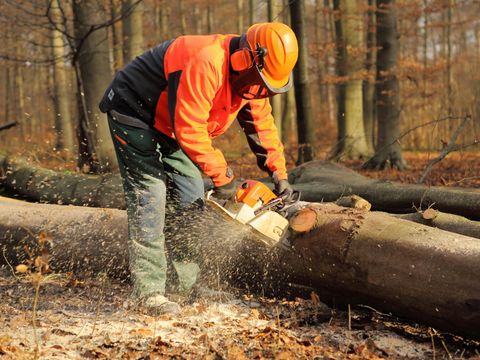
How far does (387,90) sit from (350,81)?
1.72 meters

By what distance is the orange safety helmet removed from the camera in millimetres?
3262

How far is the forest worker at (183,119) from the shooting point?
3254 mm

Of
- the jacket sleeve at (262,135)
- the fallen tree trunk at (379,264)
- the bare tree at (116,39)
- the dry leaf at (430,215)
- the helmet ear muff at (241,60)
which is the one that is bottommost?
the fallen tree trunk at (379,264)

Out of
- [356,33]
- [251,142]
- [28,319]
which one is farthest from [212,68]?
[356,33]

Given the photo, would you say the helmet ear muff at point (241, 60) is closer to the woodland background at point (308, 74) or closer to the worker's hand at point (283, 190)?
the worker's hand at point (283, 190)

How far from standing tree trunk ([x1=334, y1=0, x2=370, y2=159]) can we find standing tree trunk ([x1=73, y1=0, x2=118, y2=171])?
5.72m

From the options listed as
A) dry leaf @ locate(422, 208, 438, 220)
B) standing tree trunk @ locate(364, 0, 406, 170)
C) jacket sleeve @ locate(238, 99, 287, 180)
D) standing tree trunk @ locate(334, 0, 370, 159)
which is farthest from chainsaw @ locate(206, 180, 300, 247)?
standing tree trunk @ locate(334, 0, 370, 159)

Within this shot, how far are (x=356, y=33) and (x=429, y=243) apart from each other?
38.1 feet

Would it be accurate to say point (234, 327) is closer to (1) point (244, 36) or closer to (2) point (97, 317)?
(2) point (97, 317)

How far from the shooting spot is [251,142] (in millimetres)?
3818

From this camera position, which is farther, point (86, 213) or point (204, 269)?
point (86, 213)

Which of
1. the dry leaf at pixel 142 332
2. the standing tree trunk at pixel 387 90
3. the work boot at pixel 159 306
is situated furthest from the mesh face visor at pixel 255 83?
the standing tree trunk at pixel 387 90

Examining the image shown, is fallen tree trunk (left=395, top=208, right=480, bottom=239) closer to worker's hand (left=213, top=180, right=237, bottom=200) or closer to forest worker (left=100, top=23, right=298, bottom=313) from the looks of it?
forest worker (left=100, top=23, right=298, bottom=313)

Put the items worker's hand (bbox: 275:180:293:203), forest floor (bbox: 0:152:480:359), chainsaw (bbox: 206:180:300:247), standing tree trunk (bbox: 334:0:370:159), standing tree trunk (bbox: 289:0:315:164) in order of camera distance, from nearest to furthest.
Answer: forest floor (bbox: 0:152:480:359), chainsaw (bbox: 206:180:300:247), worker's hand (bbox: 275:180:293:203), standing tree trunk (bbox: 289:0:315:164), standing tree trunk (bbox: 334:0:370:159)
